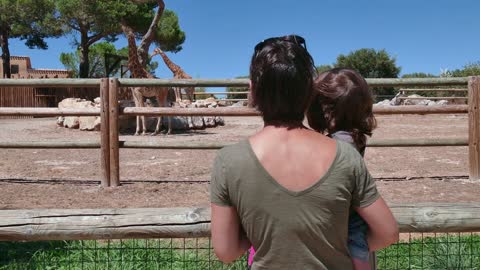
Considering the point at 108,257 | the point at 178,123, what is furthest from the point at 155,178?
the point at 178,123

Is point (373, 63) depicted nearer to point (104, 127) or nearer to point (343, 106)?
point (104, 127)

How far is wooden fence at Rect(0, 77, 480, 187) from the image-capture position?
6043mm

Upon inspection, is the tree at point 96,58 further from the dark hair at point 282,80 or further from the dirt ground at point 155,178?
the dark hair at point 282,80

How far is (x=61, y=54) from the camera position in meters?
41.8

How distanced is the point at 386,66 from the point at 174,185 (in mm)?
42423

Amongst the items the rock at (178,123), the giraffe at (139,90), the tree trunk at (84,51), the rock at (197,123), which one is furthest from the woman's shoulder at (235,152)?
the tree trunk at (84,51)

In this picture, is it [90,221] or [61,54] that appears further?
[61,54]

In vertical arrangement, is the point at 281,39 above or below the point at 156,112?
above

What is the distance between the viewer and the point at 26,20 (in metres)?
25.8

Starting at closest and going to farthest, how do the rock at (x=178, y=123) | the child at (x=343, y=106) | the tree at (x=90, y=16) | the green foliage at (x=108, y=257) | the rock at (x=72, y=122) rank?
the child at (x=343, y=106)
the green foliage at (x=108, y=257)
the rock at (x=178, y=123)
the rock at (x=72, y=122)
the tree at (x=90, y=16)

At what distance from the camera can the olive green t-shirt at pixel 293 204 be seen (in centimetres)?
143

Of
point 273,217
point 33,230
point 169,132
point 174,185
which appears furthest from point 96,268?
point 169,132

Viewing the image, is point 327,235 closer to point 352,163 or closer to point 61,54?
point 352,163

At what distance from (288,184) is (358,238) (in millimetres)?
336
